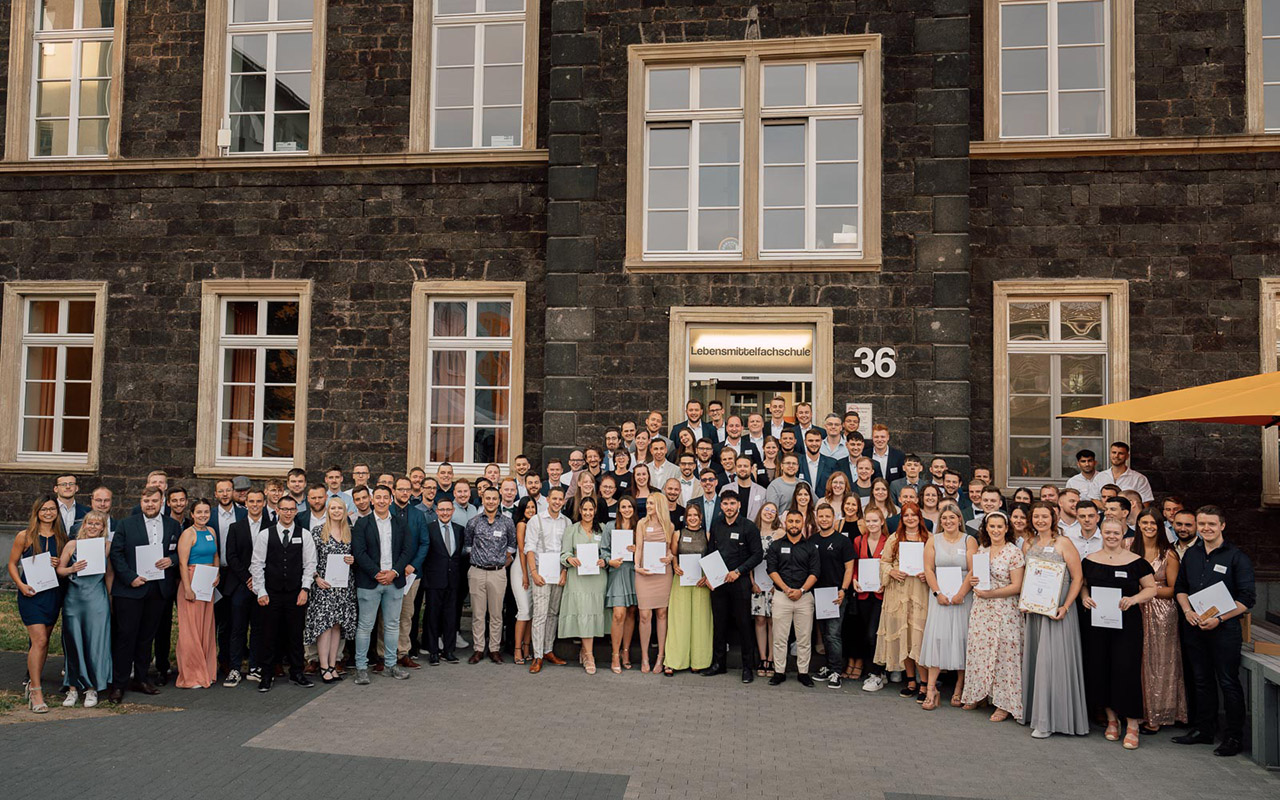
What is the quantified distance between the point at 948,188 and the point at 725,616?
229 inches

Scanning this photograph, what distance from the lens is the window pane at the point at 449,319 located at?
43.4 feet

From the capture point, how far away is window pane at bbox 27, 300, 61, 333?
46.5 ft

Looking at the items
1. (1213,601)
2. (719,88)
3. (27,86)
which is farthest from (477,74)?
(1213,601)

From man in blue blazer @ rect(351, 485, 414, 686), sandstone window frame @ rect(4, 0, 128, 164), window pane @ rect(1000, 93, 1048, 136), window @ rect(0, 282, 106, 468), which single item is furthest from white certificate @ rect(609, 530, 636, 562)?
sandstone window frame @ rect(4, 0, 128, 164)

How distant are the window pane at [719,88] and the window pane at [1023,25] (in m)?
3.57

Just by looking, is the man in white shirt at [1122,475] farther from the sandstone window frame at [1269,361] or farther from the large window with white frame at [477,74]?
the large window with white frame at [477,74]

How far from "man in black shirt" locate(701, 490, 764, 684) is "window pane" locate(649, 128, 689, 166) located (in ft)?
17.0

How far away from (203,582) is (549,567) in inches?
118

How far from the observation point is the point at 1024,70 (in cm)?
1244

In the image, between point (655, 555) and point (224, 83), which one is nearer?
point (655, 555)

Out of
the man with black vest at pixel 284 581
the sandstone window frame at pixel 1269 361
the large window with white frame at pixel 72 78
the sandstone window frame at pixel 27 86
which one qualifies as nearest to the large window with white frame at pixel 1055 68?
the sandstone window frame at pixel 1269 361

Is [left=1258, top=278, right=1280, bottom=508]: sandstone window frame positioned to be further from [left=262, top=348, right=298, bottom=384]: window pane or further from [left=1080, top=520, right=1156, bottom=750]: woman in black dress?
[left=262, top=348, right=298, bottom=384]: window pane

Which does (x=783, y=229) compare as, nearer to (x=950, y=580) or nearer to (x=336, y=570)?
(x=950, y=580)

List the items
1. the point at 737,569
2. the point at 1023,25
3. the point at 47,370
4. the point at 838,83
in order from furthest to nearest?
the point at 47,370 → the point at 1023,25 → the point at 838,83 → the point at 737,569
